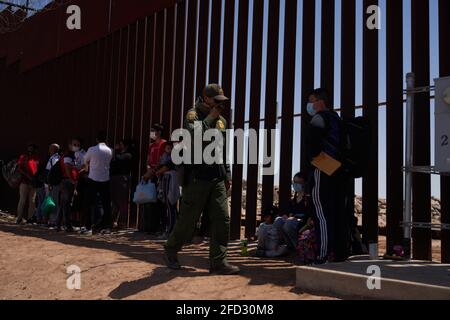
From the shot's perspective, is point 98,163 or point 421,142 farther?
point 98,163

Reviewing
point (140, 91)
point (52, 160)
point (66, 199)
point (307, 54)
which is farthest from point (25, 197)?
point (307, 54)

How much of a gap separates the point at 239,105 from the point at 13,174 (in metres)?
6.61

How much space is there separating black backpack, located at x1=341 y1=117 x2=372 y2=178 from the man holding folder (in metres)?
0.08

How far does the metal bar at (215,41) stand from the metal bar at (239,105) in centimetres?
47

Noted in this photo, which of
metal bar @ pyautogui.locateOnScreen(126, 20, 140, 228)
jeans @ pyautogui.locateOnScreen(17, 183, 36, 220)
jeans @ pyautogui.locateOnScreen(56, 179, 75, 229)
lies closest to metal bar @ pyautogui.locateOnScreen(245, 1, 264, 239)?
metal bar @ pyautogui.locateOnScreen(126, 20, 140, 228)

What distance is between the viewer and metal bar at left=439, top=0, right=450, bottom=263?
177 inches

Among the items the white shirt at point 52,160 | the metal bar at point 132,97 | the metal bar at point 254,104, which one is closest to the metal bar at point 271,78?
the metal bar at point 254,104

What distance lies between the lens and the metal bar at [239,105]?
6.51m

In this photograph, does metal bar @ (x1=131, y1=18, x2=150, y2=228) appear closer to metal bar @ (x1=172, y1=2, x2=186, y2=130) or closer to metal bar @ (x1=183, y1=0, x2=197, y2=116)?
metal bar @ (x1=172, y1=2, x2=186, y2=130)

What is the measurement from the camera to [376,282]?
3.07 metres

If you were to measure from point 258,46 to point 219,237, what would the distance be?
10.9ft

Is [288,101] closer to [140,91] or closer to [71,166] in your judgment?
[140,91]

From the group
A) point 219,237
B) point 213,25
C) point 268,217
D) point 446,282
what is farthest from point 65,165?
point 446,282

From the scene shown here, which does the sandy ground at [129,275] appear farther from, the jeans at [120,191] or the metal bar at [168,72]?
the metal bar at [168,72]
